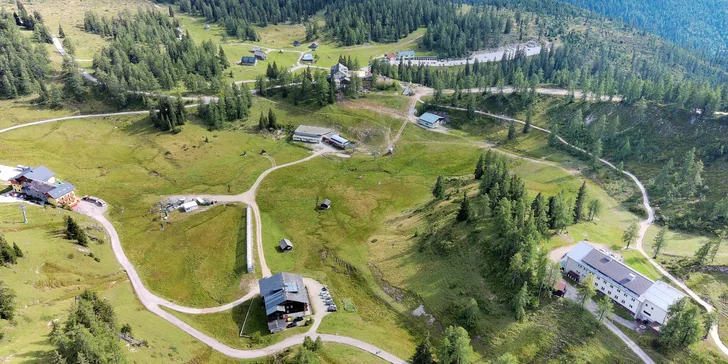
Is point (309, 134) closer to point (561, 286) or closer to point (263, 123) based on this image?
point (263, 123)

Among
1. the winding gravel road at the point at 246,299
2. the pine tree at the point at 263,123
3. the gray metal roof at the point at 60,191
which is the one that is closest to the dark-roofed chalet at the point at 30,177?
the gray metal roof at the point at 60,191

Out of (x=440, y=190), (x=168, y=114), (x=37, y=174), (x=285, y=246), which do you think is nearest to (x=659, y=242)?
(x=440, y=190)

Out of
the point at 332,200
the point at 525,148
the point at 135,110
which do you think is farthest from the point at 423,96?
the point at 135,110

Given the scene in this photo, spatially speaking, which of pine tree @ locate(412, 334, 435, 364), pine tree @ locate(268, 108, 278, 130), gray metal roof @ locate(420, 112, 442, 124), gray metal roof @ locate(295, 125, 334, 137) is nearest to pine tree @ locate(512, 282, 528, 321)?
pine tree @ locate(412, 334, 435, 364)

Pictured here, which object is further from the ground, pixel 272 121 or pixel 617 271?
pixel 272 121

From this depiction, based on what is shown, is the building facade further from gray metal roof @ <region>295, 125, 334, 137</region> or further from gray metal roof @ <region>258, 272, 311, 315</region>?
gray metal roof @ <region>295, 125, 334, 137</region>

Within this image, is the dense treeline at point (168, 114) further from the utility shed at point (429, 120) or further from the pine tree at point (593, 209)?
the pine tree at point (593, 209)
